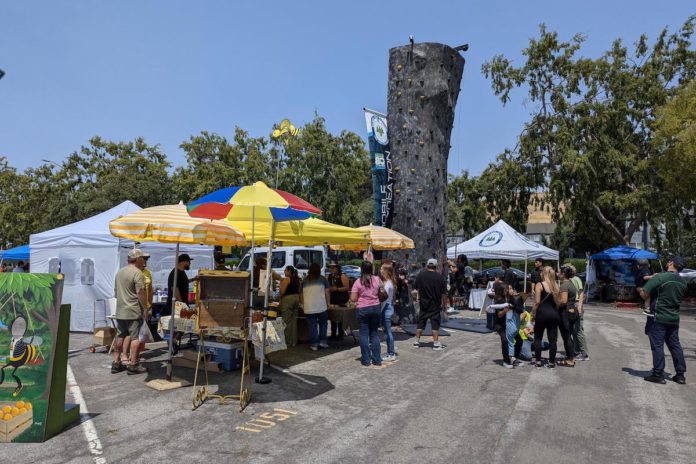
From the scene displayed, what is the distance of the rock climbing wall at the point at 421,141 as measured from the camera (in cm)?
1411

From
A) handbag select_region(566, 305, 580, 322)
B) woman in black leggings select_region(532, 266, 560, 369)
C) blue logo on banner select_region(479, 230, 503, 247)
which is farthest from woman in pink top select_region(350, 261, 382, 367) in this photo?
blue logo on banner select_region(479, 230, 503, 247)

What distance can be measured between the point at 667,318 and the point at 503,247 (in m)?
10.6

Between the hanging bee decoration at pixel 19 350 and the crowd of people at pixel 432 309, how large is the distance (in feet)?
7.85

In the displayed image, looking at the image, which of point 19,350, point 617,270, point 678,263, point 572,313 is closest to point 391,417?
point 19,350

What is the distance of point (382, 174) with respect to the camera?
47.3 ft

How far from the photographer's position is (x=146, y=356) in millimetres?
9023

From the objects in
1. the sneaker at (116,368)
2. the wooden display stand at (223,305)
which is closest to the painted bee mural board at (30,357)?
the wooden display stand at (223,305)

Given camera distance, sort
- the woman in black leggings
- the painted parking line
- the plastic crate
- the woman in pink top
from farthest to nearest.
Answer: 1. the woman in pink top
2. the woman in black leggings
3. the plastic crate
4. the painted parking line

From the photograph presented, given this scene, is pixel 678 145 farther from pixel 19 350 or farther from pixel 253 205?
pixel 19 350

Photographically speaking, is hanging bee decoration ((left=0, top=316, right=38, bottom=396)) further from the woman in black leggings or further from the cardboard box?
the woman in black leggings

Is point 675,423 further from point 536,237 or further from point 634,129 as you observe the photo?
point 536,237

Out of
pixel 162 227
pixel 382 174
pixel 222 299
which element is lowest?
pixel 222 299

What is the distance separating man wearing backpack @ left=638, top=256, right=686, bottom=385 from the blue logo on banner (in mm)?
10765

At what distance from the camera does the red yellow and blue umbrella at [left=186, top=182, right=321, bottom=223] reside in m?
6.55
